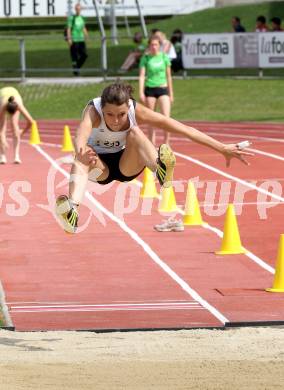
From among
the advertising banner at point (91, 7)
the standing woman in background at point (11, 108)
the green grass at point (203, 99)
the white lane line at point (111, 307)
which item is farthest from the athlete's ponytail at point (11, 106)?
the advertising banner at point (91, 7)

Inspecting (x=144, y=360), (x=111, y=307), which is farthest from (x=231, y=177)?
(x=144, y=360)

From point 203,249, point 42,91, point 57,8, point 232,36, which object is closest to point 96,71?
point 42,91

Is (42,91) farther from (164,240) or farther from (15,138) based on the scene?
(164,240)

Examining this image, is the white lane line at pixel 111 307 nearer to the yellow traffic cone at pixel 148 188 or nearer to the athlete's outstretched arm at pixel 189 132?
the athlete's outstretched arm at pixel 189 132

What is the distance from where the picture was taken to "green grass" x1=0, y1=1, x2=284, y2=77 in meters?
41.4

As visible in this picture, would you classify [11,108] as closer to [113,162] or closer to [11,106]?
[11,106]

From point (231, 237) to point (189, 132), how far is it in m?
4.34

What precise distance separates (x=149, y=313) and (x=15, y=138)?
12528 millimetres

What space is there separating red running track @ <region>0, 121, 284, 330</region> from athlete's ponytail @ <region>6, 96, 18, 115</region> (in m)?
1.31

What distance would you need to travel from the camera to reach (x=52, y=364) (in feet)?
34.4

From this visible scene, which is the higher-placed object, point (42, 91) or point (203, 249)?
point (203, 249)

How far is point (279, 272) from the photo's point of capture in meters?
13.5

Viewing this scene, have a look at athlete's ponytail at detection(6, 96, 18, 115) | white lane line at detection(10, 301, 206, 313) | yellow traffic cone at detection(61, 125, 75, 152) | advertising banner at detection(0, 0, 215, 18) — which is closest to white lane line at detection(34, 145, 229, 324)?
white lane line at detection(10, 301, 206, 313)

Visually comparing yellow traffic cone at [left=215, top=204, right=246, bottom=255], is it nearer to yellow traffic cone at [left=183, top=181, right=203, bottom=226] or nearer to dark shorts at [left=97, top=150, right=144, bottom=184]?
yellow traffic cone at [left=183, top=181, right=203, bottom=226]
